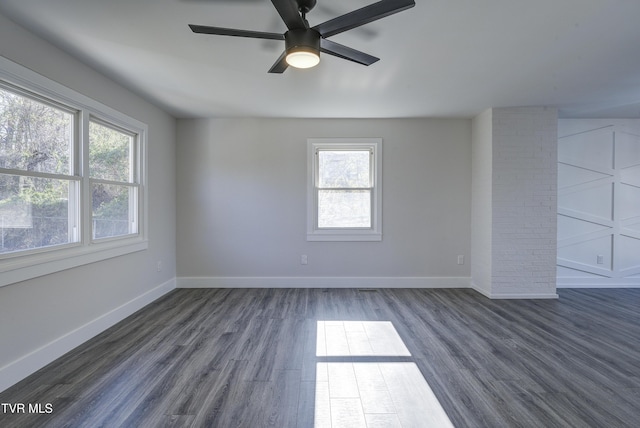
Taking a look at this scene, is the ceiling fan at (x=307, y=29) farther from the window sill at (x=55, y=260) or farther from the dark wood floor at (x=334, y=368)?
the dark wood floor at (x=334, y=368)

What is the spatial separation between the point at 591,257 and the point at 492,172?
7.36 ft

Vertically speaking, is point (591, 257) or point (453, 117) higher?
point (453, 117)

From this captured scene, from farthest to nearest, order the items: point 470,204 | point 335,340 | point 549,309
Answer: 1. point 470,204
2. point 549,309
3. point 335,340

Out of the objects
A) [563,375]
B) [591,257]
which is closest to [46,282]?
[563,375]

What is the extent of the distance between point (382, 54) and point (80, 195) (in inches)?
118

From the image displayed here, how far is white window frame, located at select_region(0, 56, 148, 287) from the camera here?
6.95ft

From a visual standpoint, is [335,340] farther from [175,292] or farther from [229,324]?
[175,292]

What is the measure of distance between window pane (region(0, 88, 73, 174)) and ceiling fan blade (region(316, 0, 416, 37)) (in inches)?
90.3

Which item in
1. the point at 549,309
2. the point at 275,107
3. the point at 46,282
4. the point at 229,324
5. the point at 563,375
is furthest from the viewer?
the point at 275,107

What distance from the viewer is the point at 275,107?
395 cm

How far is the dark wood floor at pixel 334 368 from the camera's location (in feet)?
5.82

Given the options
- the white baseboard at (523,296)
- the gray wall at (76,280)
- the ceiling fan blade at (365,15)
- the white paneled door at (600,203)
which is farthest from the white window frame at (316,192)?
the white paneled door at (600,203)

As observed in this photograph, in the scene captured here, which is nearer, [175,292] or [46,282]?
[46,282]

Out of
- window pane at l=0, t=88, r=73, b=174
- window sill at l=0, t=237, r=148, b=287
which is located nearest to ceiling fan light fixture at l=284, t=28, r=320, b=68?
window pane at l=0, t=88, r=73, b=174
